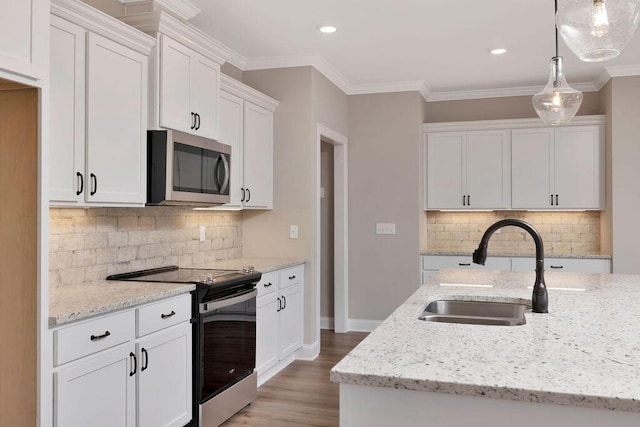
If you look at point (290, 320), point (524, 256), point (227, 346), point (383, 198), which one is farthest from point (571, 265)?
point (227, 346)

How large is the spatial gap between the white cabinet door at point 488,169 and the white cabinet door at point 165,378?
3825 mm

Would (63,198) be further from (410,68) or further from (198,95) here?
(410,68)

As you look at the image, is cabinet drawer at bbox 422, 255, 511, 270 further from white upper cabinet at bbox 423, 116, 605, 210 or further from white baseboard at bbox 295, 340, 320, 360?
white baseboard at bbox 295, 340, 320, 360

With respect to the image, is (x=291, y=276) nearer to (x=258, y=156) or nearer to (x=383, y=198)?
(x=258, y=156)

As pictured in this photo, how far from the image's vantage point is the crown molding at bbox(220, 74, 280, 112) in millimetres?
4027

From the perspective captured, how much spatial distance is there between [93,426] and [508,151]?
189 inches

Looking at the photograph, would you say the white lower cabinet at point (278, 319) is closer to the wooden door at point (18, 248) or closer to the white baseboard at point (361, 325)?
the white baseboard at point (361, 325)

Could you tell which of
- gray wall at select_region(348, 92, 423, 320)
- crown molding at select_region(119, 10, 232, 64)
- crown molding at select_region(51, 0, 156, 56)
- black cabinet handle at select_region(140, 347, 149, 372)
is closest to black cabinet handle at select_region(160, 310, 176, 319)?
black cabinet handle at select_region(140, 347, 149, 372)

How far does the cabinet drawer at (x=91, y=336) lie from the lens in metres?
2.20

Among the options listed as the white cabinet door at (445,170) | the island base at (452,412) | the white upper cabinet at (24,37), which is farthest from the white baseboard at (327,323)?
the island base at (452,412)

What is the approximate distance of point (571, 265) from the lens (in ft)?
17.6

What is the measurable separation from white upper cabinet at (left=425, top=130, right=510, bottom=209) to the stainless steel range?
2.99 meters

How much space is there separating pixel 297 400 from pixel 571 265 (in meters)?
3.13

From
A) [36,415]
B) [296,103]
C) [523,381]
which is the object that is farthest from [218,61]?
[523,381]
